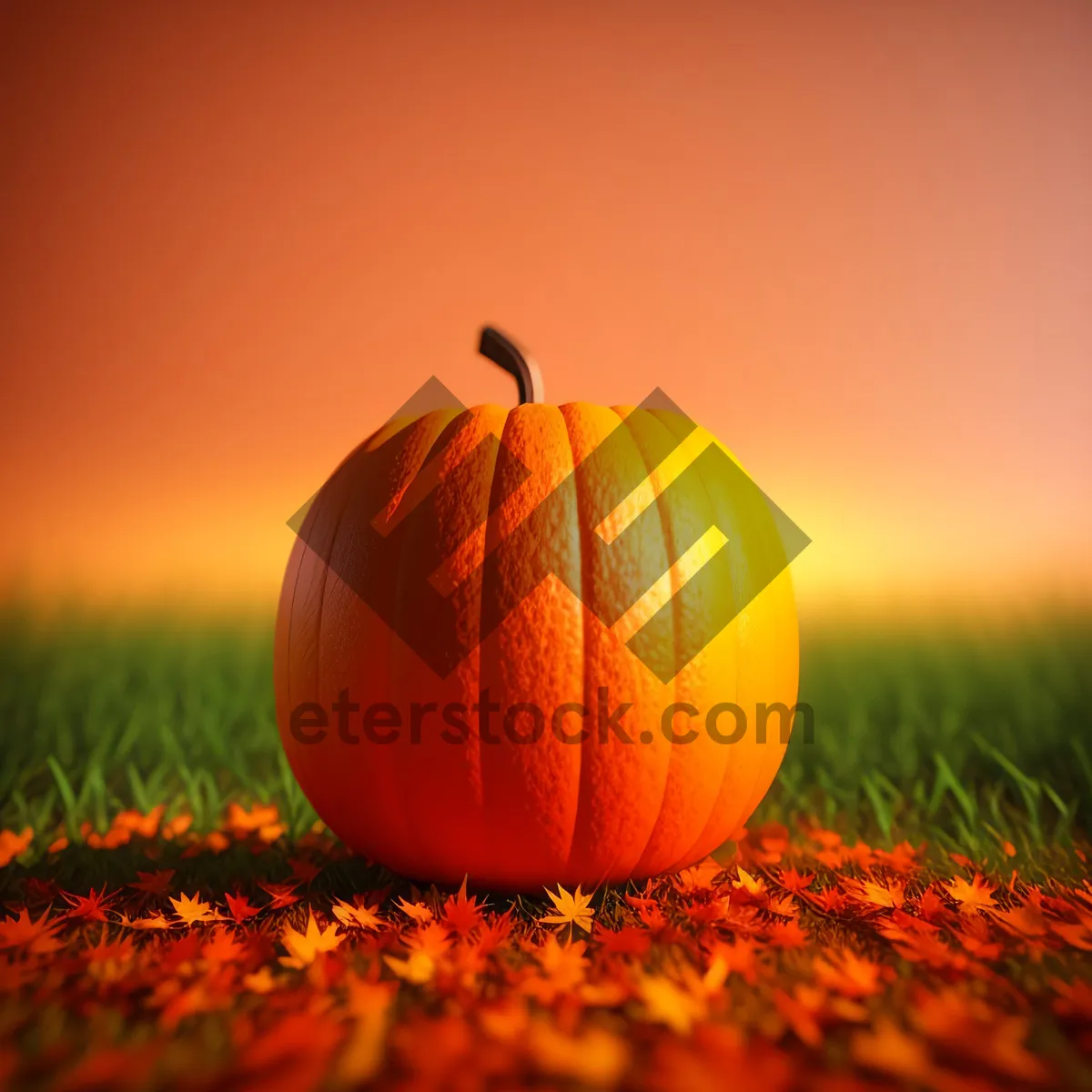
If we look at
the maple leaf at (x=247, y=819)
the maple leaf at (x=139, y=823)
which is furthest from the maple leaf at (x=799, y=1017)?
the maple leaf at (x=139, y=823)

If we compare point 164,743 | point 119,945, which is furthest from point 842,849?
point 164,743

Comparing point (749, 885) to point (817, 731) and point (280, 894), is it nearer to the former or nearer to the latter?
point (280, 894)

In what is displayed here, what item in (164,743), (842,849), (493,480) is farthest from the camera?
(164,743)

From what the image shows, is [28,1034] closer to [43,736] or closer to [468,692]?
[468,692]

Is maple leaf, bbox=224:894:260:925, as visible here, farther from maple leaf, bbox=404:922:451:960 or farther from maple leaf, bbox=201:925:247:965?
maple leaf, bbox=404:922:451:960

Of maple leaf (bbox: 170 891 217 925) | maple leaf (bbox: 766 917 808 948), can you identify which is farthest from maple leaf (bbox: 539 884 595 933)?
maple leaf (bbox: 170 891 217 925)

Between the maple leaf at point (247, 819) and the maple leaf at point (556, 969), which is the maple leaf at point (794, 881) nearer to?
the maple leaf at point (556, 969)

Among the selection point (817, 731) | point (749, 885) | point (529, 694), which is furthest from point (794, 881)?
point (817, 731)
